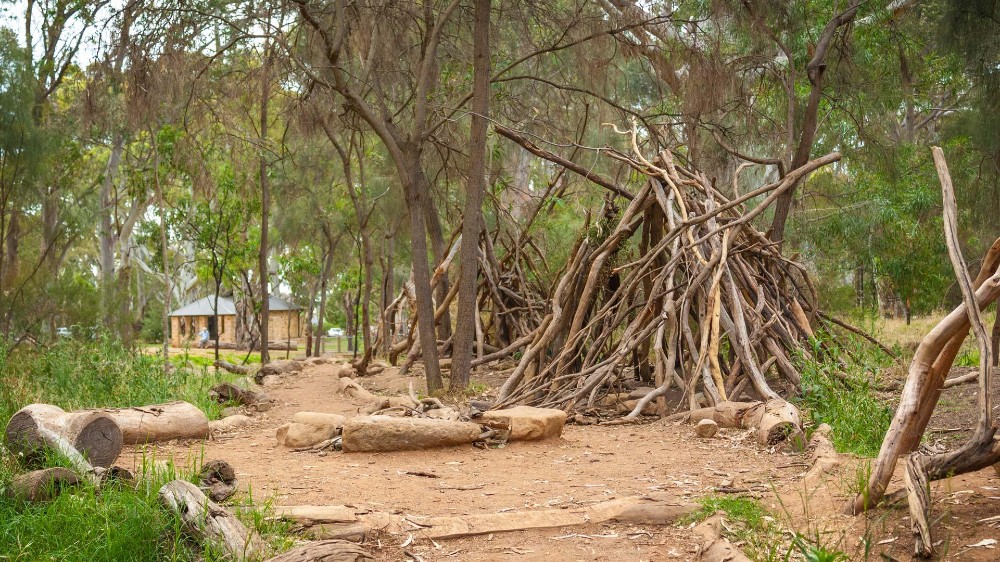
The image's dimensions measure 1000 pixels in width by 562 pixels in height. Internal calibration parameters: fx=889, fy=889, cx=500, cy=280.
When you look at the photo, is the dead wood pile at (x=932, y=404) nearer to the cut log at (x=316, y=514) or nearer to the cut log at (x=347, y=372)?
the cut log at (x=316, y=514)

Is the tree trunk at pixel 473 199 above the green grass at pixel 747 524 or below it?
above

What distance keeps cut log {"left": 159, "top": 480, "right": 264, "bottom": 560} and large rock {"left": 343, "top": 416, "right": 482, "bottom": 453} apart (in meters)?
2.21

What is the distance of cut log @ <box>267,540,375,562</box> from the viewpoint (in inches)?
130

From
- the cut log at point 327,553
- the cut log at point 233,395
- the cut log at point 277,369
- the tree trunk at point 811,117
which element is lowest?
the cut log at point 327,553

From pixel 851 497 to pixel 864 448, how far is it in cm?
126

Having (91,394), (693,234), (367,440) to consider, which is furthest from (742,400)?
(91,394)

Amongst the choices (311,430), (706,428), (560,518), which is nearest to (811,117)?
(706,428)

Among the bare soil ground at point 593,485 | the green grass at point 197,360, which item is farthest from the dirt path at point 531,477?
the green grass at point 197,360

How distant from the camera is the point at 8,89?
37.6 ft

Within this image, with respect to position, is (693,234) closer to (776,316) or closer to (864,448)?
(776,316)

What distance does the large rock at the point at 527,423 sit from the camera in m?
6.48

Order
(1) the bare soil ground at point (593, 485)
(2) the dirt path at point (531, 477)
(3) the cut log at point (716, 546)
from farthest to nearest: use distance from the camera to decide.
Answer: (2) the dirt path at point (531, 477) < (1) the bare soil ground at point (593, 485) < (3) the cut log at point (716, 546)

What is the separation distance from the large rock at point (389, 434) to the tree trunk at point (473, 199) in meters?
3.04

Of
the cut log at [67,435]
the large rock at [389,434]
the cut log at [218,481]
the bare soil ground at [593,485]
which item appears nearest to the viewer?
the bare soil ground at [593,485]
